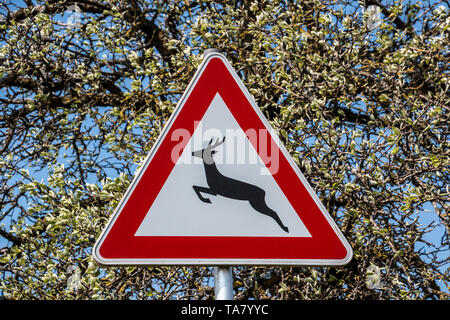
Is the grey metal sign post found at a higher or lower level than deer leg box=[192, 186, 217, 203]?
lower

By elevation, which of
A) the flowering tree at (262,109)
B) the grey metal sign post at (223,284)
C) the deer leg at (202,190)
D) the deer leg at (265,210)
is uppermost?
the flowering tree at (262,109)

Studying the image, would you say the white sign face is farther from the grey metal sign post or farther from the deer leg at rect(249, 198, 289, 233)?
the grey metal sign post

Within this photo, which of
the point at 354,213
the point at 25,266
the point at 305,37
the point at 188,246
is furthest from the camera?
the point at 305,37

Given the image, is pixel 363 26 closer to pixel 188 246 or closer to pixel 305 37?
pixel 305 37

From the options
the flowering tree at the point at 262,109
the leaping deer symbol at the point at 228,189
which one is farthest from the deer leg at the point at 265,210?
the flowering tree at the point at 262,109

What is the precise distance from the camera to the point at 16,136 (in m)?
4.95

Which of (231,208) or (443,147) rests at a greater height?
(443,147)

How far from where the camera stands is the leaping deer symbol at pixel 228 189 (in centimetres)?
199

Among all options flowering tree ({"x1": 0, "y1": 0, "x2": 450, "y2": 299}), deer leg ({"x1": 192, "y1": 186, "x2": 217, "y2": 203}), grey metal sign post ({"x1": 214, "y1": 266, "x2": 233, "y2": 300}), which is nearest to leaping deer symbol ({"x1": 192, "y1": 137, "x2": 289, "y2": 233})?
deer leg ({"x1": 192, "y1": 186, "x2": 217, "y2": 203})

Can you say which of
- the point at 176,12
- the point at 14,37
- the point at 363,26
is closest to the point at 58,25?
the point at 14,37

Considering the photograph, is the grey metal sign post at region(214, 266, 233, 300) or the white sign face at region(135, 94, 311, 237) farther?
the white sign face at region(135, 94, 311, 237)

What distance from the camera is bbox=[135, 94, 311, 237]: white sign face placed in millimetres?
1947

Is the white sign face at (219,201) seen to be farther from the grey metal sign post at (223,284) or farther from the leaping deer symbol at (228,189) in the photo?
the grey metal sign post at (223,284)

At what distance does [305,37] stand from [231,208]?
9.25ft
